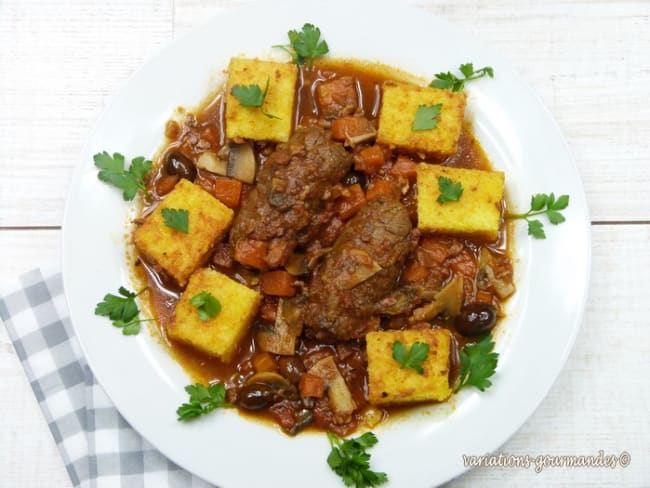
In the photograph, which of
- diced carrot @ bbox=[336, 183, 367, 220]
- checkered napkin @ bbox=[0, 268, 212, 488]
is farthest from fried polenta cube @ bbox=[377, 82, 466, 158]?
checkered napkin @ bbox=[0, 268, 212, 488]

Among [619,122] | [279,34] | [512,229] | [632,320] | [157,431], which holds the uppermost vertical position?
[279,34]

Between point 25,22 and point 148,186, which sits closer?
point 148,186

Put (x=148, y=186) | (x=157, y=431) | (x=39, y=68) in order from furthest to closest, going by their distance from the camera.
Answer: (x=39, y=68) → (x=148, y=186) → (x=157, y=431)

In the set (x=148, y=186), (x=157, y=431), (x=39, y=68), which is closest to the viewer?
(x=157, y=431)

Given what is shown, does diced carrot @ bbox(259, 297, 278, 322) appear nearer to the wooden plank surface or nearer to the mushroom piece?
the mushroom piece

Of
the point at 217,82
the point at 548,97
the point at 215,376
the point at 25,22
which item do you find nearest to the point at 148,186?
the point at 217,82

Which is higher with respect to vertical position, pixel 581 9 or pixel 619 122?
pixel 581 9

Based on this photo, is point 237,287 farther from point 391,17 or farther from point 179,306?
point 391,17
